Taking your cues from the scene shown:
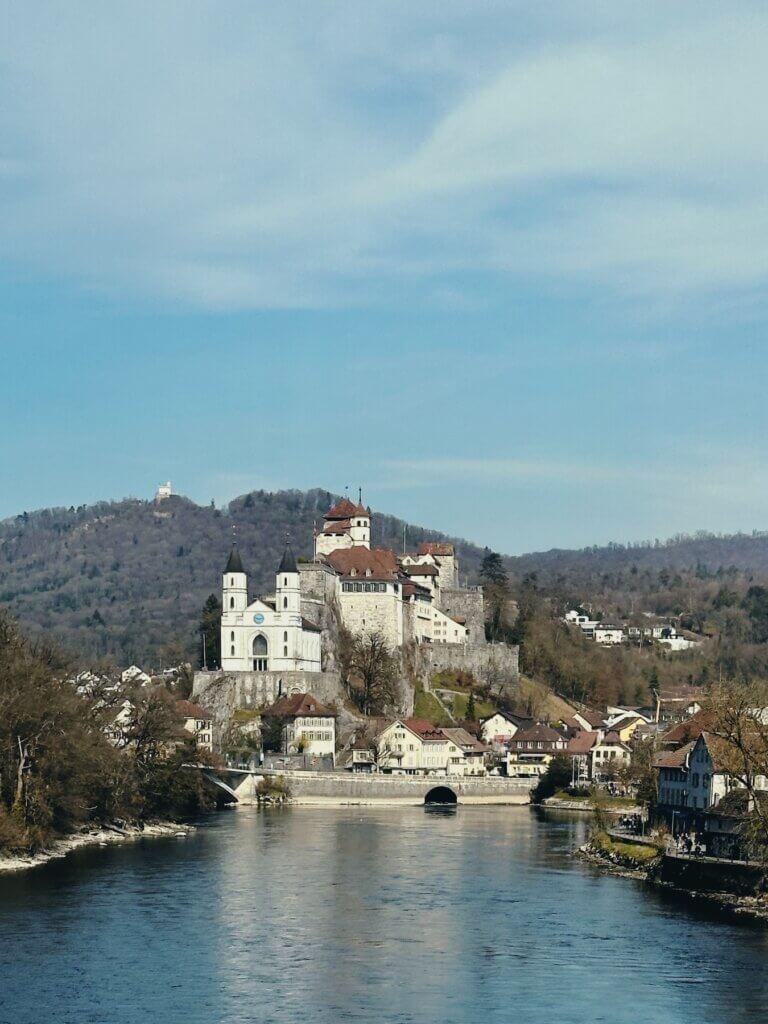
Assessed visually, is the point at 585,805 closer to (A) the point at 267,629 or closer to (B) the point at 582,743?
(B) the point at 582,743

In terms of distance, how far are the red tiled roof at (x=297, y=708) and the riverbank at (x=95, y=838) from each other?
26.4m

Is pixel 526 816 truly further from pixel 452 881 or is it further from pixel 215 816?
pixel 452 881

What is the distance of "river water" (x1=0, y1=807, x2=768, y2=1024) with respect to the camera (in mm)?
42906

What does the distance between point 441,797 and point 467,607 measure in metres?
30.6

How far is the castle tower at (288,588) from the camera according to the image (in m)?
120

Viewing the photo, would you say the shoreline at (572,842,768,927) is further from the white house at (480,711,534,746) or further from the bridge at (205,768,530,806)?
the white house at (480,711,534,746)

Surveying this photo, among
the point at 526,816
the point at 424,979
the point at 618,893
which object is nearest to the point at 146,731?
the point at 526,816

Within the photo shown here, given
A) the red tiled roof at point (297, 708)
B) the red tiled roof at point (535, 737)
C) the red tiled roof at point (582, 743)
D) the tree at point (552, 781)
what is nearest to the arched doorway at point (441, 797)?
the tree at point (552, 781)

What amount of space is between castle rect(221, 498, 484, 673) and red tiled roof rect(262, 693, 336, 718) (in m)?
3.44

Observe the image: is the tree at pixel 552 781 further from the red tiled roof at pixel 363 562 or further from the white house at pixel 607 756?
the red tiled roof at pixel 363 562

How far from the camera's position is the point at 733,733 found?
214ft

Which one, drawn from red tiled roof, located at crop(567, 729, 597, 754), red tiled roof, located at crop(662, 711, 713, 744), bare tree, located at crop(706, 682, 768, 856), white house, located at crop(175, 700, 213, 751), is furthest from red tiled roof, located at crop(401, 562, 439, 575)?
bare tree, located at crop(706, 682, 768, 856)

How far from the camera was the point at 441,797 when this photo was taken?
373ft

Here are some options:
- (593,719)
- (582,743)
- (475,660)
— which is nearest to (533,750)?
(582,743)
